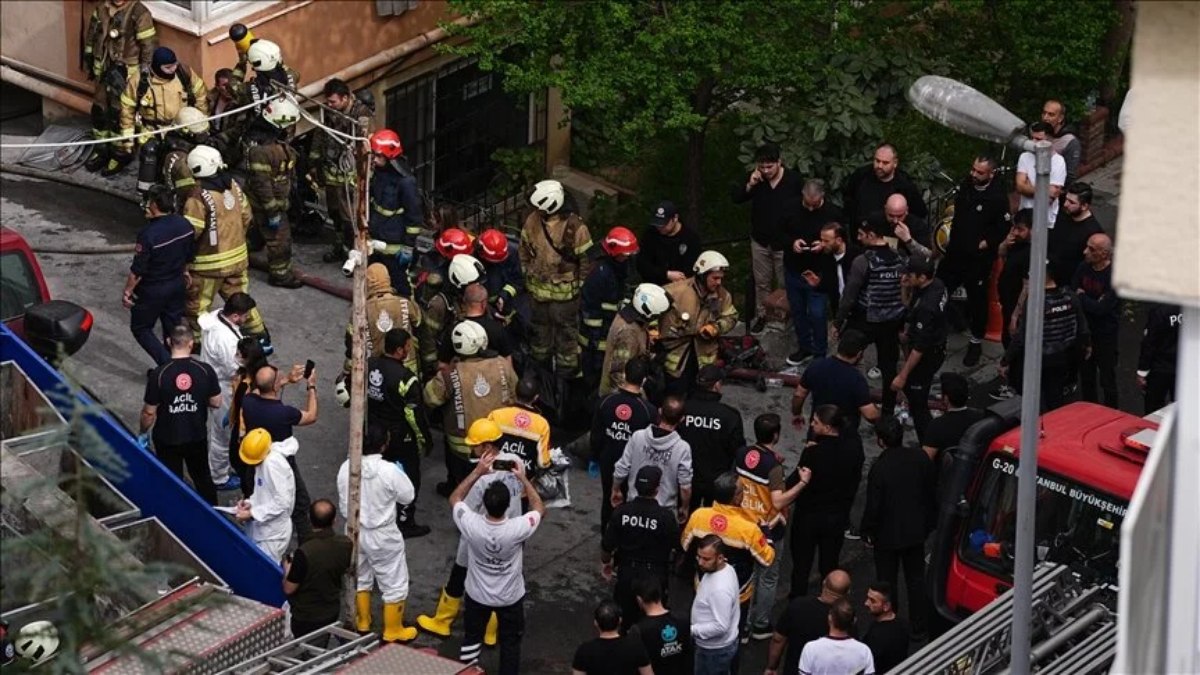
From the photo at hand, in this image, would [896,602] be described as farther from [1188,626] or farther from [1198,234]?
[1198,234]

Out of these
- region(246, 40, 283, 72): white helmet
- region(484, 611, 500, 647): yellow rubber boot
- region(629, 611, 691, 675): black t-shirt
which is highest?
region(246, 40, 283, 72): white helmet

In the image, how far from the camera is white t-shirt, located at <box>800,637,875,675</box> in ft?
37.8

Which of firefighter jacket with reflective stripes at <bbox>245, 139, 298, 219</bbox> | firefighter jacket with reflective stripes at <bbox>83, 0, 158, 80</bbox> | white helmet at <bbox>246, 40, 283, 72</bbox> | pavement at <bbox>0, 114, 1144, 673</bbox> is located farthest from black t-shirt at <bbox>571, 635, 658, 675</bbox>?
firefighter jacket with reflective stripes at <bbox>83, 0, 158, 80</bbox>

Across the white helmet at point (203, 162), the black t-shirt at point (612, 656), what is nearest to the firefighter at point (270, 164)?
the white helmet at point (203, 162)

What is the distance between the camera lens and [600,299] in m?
16.1

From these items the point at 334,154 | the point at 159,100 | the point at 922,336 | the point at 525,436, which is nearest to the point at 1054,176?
the point at 922,336

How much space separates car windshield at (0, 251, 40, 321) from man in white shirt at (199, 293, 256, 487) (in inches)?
48.4

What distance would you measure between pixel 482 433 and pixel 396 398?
119 centimetres

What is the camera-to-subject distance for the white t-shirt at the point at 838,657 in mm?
11508

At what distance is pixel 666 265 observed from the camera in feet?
54.9

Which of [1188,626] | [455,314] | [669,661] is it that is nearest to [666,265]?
[455,314]

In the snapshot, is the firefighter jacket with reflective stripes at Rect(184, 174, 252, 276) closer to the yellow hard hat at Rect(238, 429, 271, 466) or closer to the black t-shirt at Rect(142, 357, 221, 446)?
the black t-shirt at Rect(142, 357, 221, 446)

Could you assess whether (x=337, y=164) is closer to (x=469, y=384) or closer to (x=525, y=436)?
(x=469, y=384)

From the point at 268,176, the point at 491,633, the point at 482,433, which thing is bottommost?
the point at 491,633
